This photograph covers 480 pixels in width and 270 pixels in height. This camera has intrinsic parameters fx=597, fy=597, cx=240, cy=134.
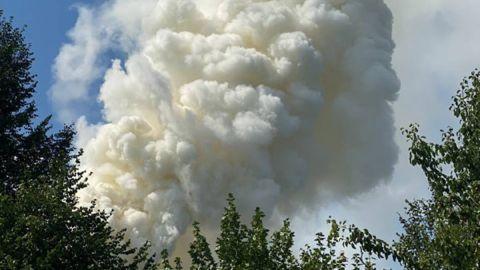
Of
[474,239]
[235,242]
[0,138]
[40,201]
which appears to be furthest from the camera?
[0,138]

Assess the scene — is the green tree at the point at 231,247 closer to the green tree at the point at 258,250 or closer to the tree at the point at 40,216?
the green tree at the point at 258,250

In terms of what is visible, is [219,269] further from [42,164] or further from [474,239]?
[42,164]

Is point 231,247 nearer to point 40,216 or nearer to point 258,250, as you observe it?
point 258,250

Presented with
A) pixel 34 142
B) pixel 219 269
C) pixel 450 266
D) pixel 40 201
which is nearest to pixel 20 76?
pixel 34 142

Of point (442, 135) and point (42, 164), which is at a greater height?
point (42, 164)

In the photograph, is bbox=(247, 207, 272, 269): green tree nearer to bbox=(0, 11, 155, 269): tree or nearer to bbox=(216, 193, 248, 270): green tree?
bbox=(216, 193, 248, 270): green tree

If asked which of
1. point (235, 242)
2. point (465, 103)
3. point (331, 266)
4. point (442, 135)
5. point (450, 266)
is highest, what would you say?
point (465, 103)

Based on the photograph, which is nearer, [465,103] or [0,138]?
[465,103]

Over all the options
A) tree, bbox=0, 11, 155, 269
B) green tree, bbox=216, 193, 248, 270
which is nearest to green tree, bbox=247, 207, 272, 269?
green tree, bbox=216, 193, 248, 270

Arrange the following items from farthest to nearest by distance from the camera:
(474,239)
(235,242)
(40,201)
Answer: (40,201) < (235,242) < (474,239)

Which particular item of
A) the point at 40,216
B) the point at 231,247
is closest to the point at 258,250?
the point at 231,247

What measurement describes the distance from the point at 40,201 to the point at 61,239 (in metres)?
1.26

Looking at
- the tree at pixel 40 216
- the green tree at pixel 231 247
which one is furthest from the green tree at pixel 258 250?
the tree at pixel 40 216

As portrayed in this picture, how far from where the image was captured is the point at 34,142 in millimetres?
24031
